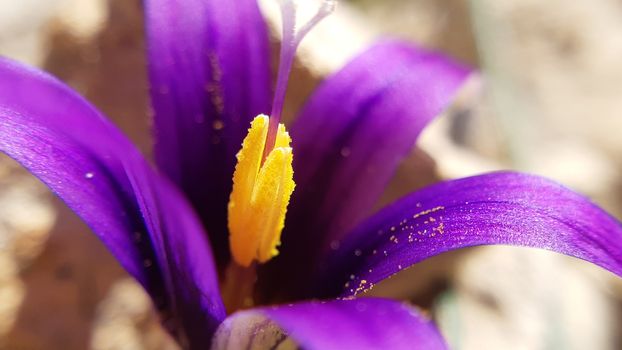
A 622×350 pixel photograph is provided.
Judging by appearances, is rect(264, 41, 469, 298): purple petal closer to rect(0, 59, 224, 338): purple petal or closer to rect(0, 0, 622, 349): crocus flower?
rect(0, 0, 622, 349): crocus flower

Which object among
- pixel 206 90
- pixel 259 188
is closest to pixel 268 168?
pixel 259 188

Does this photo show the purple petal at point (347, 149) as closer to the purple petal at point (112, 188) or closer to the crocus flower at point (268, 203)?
the crocus flower at point (268, 203)

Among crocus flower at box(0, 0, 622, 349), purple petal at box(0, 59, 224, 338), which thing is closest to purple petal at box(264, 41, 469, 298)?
crocus flower at box(0, 0, 622, 349)

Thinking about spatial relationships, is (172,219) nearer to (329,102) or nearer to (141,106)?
(329,102)

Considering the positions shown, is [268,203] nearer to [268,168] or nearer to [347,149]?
[268,168]

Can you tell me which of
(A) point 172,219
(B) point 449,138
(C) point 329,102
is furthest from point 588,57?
(A) point 172,219

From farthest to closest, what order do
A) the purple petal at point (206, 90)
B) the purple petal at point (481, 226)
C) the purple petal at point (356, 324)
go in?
the purple petal at point (206, 90) < the purple petal at point (481, 226) < the purple petal at point (356, 324)

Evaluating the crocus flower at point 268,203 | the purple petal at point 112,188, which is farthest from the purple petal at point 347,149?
the purple petal at point 112,188
